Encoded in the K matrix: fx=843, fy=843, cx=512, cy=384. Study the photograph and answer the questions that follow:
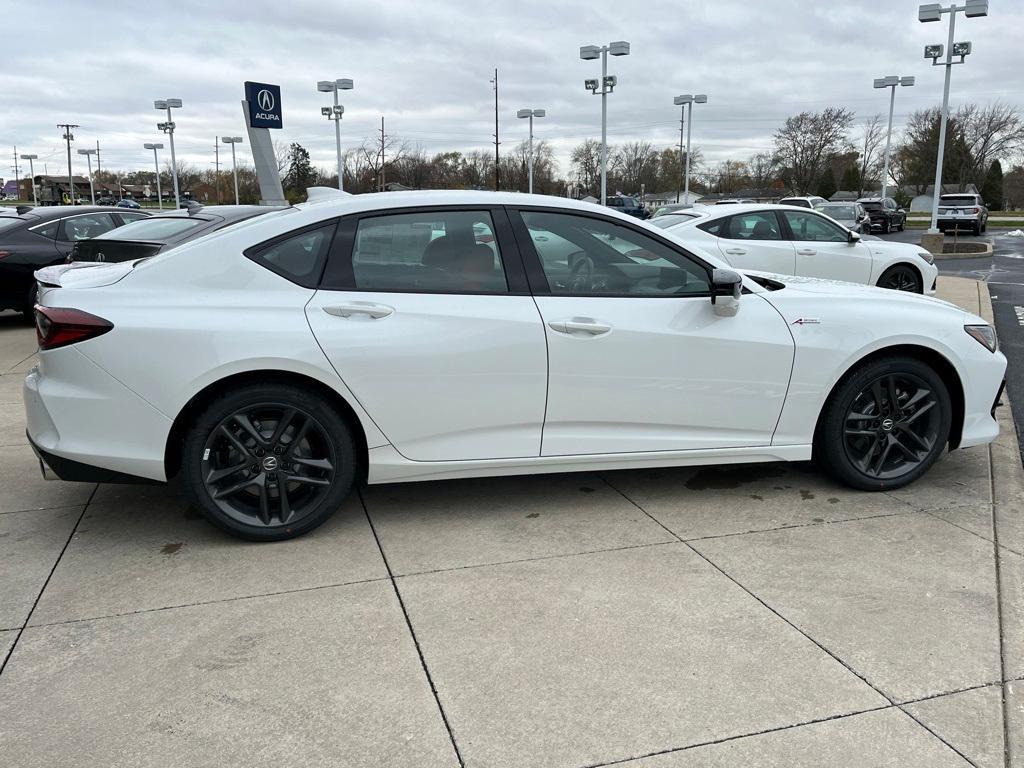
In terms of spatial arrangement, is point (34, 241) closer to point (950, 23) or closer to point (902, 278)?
point (902, 278)

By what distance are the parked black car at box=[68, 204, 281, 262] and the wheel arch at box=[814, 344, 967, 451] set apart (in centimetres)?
576

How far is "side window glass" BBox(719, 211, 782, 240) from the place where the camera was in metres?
10.1

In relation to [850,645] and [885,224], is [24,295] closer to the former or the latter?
[850,645]

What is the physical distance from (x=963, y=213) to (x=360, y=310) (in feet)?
128

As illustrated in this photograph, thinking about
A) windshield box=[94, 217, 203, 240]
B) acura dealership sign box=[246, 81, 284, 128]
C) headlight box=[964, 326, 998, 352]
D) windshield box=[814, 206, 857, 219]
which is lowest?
headlight box=[964, 326, 998, 352]

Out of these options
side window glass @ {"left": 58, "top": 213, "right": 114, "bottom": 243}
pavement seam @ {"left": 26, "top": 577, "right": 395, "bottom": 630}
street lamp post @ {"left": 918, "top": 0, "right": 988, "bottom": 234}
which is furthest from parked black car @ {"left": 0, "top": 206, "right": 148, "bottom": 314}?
street lamp post @ {"left": 918, "top": 0, "right": 988, "bottom": 234}

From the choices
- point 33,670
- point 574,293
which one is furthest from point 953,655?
point 33,670

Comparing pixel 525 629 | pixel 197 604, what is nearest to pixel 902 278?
pixel 525 629

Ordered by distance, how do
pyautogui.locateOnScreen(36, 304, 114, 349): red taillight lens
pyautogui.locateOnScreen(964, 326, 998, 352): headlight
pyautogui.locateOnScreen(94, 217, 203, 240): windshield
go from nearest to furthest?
pyautogui.locateOnScreen(36, 304, 114, 349): red taillight lens, pyautogui.locateOnScreen(964, 326, 998, 352): headlight, pyautogui.locateOnScreen(94, 217, 203, 240): windshield

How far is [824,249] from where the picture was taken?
10383 mm

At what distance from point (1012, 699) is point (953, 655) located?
0.86 ft

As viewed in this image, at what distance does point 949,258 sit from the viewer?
23500 mm

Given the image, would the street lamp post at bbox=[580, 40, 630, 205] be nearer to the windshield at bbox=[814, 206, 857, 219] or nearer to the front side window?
the windshield at bbox=[814, 206, 857, 219]

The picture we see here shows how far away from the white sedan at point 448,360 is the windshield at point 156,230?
4.68m
